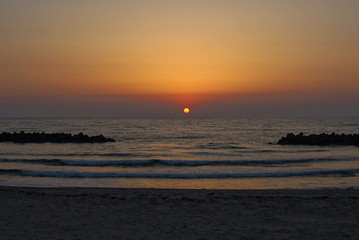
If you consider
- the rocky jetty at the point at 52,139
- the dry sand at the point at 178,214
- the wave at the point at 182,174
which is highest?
the rocky jetty at the point at 52,139

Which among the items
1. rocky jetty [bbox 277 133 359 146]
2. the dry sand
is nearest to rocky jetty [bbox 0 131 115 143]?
rocky jetty [bbox 277 133 359 146]

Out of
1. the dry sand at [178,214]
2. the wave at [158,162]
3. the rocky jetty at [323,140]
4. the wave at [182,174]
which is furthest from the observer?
the rocky jetty at [323,140]

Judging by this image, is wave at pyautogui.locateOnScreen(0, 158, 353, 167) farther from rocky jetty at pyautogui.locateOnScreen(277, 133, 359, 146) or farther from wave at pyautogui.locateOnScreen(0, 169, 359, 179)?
rocky jetty at pyautogui.locateOnScreen(277, 133, 359, 146)

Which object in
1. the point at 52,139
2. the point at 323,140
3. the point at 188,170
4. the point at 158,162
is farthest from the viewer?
the point at 52,139

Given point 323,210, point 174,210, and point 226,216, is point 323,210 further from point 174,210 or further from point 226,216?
point 174,210

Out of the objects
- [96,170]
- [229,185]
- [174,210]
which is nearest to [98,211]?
[174,210]

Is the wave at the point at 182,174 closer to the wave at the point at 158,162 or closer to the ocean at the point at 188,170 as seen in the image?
the ocean at the point at 188,170

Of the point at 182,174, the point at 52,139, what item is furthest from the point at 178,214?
the point at 52,139

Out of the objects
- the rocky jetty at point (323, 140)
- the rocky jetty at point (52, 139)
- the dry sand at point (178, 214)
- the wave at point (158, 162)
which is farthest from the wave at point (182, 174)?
the rocky jetty at point (52, 139)

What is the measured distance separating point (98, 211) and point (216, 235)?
3.77 metres

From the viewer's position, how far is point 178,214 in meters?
10.1

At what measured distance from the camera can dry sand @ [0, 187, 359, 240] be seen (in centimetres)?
828

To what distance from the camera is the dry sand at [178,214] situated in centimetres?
828

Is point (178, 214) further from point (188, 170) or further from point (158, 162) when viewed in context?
point (158, 162)
